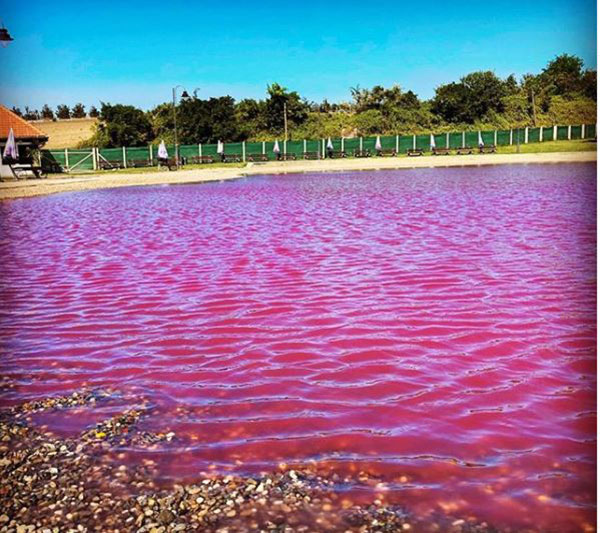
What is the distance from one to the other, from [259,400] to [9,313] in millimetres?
3915

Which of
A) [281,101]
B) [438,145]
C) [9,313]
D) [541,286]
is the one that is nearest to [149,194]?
[9,313]

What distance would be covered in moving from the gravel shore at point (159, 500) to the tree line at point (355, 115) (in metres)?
57.6

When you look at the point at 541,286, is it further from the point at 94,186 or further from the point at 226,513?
the point at 94,186

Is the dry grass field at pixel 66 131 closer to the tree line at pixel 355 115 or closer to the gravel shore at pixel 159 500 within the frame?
the tree line at pixel 355 115

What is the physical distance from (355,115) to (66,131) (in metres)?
35.0

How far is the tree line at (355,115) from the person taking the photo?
59.6 meters

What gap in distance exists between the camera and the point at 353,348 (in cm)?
538

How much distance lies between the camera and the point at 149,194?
23875 millimetres

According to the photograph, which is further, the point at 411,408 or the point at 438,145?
Result: the point at 438,145

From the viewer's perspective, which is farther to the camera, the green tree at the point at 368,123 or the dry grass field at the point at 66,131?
the dry grass field at the point at 66,131

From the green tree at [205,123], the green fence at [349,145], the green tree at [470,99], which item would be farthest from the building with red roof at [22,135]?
the green tree at [470,99]

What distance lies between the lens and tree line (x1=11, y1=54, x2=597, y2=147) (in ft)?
196

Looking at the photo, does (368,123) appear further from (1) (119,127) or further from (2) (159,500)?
(2) (159,500)

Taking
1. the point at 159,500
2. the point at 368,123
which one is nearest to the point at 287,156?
the point at 368,123
